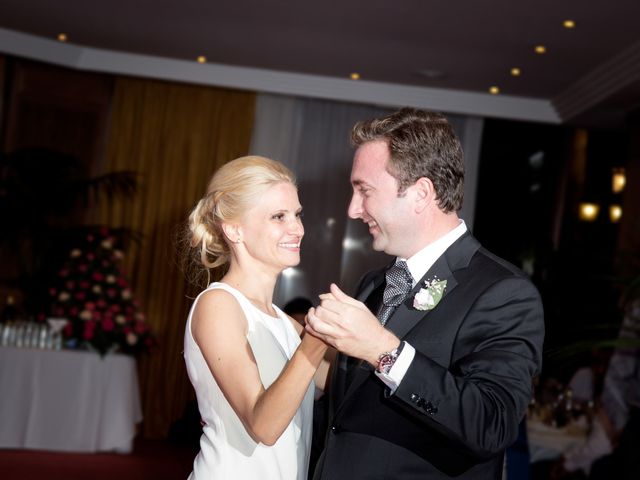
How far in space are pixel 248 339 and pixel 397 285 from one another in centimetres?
49

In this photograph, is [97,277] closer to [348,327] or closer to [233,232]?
[233,232]

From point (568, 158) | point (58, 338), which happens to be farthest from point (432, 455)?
point (568, 158)

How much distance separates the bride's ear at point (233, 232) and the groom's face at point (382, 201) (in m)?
0.45

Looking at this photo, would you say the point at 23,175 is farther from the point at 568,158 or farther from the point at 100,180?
the point at 568,158

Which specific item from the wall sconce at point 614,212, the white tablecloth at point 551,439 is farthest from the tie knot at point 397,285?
the wall sconce at point 614,212

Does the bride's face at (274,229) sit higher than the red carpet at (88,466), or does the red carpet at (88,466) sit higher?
the bride's face at (274,229)

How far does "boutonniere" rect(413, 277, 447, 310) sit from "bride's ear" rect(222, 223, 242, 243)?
27.3 inches

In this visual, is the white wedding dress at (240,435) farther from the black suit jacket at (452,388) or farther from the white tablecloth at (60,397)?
the white tablecloth at (60,397)

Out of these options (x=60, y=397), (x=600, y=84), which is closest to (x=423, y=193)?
(x=60, y=397)

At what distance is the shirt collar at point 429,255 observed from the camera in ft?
7.93

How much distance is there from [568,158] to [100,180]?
5004mm

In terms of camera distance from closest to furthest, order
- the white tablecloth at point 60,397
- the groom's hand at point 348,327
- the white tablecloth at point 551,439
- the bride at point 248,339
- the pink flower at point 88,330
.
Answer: the groom's hand at point 348,327
the bride at point 248,339
the white tablecloth at point 551,439
the white tablecloth at point 60,397
the pink flower at point 88,330

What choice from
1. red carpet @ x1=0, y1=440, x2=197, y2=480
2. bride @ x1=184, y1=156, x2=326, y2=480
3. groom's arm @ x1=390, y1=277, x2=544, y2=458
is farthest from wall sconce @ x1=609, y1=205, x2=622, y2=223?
groom's arm @ x1=390, y1=277, x2=544, y2=458

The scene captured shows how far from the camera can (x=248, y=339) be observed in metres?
2.66
